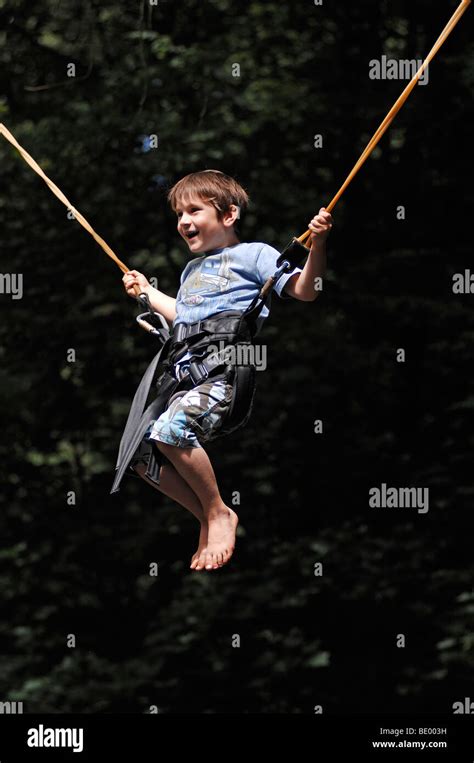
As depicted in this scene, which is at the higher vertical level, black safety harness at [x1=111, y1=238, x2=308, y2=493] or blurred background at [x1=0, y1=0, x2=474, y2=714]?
blurred background at [x1=0, y1=0, x2=474, y2=714]

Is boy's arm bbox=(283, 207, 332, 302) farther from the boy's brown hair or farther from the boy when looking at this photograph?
the boy's brown hair

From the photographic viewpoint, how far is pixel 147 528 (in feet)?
44.6

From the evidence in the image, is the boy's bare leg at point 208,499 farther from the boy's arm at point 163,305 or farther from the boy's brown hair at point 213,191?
the boy's brown hair at point 213,191

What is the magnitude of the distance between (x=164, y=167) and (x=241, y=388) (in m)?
7.28

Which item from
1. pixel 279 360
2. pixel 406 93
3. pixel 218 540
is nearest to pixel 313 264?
pixel 406 93

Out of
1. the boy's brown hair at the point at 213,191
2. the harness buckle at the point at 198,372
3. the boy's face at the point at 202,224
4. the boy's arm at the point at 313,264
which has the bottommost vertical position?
the harness buckle at the point at 198,372

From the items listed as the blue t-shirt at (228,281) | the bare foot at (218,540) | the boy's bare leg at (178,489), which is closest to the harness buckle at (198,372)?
the blue t-shirt at (228,281)

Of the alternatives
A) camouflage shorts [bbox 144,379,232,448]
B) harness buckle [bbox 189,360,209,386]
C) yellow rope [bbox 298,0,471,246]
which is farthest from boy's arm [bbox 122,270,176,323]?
yellow rope [bbox 298,0,471,246]

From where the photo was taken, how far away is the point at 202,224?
6.07m

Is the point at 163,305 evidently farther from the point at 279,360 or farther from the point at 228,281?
the point at 279,360

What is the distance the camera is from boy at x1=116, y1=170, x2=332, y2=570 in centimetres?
577

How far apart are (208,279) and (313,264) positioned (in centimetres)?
47

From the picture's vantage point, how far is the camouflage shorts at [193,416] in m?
5.73

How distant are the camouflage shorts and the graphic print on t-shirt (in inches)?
14.0
